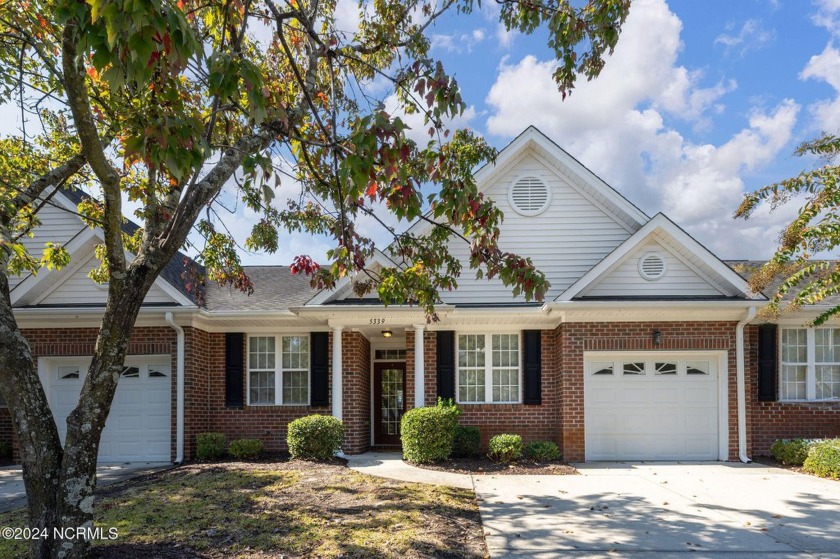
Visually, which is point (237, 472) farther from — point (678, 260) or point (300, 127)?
point (678, 260)

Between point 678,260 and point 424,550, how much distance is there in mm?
8651

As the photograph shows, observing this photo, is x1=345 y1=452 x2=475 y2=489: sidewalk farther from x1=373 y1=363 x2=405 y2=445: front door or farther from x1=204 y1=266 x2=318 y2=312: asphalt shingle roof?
x1=204 y1=266 x2=318 y2=312: asphalt shingle roof

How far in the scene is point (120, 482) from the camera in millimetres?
9758

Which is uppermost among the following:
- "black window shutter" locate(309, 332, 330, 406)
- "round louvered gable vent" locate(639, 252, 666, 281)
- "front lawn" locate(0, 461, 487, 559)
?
"round louvered gable vent" locate(639, 252, 666, 281)

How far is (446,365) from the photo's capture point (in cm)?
1282

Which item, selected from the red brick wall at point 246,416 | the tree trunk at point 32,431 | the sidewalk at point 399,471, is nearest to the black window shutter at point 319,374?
the red brick wall at point 246,416

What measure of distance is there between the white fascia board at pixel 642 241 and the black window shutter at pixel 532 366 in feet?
Result: 4.39

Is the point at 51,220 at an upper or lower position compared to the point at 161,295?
upper

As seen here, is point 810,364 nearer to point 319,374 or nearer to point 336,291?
point 336,291

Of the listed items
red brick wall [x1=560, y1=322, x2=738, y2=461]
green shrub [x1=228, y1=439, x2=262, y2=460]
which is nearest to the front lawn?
green shrub [x1=228, y1=439, x2=262, y2=460]

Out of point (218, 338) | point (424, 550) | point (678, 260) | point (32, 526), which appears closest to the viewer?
point (32, 526)

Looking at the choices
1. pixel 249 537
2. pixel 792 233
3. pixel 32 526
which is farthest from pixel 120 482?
pixel 792 233

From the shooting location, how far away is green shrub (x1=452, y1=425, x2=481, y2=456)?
12.1 meters

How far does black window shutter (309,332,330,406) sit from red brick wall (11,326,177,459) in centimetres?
280
